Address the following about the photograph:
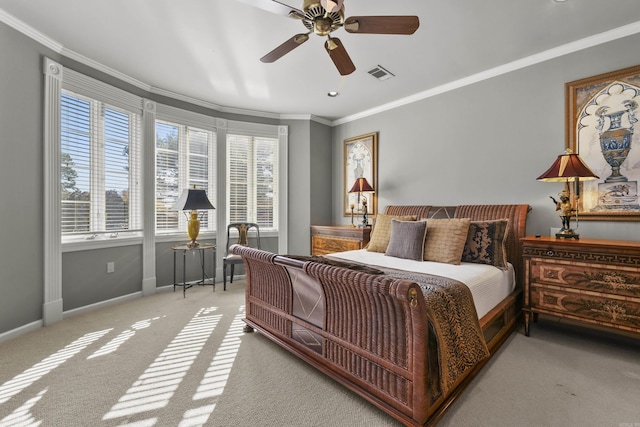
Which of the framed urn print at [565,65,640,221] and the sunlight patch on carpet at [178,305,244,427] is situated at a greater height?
the framed urn print at [565,65,640,221]

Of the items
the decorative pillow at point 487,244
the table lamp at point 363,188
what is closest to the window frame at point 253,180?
the table lamp at point 363,188

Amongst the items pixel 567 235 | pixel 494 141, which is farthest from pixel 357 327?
pixel 494 141

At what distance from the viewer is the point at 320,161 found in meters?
5.22

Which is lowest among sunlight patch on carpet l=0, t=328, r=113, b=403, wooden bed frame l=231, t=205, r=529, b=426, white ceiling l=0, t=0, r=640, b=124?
sunlight patch on carpet l=0, t=328, r=113, b=403

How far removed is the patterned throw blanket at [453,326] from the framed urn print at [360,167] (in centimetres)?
276

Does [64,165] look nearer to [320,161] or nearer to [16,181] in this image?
[16,181]

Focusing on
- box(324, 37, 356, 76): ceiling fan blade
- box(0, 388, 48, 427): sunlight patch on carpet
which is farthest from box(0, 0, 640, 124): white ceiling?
box(0, 388, 48, 427): sunlight patch on carpet

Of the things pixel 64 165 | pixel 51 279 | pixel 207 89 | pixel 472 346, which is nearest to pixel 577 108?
pixel 472 346

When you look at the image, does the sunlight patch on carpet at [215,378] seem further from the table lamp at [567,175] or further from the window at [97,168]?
the table lamp at [567,175]

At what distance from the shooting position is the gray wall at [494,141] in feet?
9.32

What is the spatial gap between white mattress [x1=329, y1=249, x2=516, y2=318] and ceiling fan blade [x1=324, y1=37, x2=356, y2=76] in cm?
172

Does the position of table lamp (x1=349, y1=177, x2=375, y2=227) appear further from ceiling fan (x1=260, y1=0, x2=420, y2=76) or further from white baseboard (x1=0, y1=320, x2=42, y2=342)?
white baseboard (x1=0, y1=320, x2=42, y2=342)

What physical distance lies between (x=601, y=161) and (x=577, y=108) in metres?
0.57

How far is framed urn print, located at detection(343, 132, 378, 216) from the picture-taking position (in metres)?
4.66
